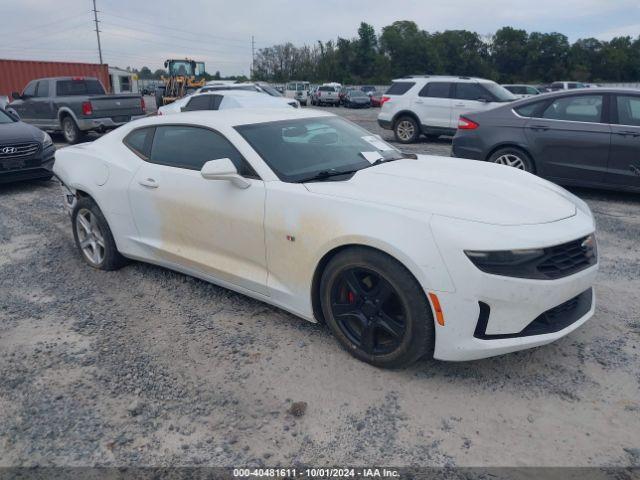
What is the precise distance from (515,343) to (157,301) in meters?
2.72

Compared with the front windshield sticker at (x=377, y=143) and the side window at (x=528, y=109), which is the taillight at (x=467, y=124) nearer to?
the side window at (x=528, y=109)

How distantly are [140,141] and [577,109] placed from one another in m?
5.63

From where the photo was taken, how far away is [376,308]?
2.95 metres

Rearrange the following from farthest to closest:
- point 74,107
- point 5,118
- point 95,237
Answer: point 74,107
point 5,118
point 95,237

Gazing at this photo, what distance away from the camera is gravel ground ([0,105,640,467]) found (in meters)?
2.44

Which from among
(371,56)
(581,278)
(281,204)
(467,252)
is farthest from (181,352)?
(371,56)

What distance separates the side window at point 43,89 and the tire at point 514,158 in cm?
1208

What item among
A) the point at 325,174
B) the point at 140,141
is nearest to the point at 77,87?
the point at 140,141

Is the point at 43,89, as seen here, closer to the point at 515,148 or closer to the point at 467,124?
the point at 467,124

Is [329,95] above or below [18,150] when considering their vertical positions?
above

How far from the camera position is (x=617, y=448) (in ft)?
7.87

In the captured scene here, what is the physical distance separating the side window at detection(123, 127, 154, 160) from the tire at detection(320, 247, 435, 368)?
6.80ft

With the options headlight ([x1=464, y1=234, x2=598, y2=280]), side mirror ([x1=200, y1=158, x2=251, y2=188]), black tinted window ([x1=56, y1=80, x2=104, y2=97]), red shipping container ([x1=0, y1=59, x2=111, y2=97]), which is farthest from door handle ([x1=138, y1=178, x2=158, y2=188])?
red shipping container ([x1=0, y1=59, x2=111, y2=97])

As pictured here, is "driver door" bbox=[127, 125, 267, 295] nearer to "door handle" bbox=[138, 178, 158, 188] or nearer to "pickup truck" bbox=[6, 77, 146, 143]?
"door handle" bbox=[138, 178, 158, 188]
